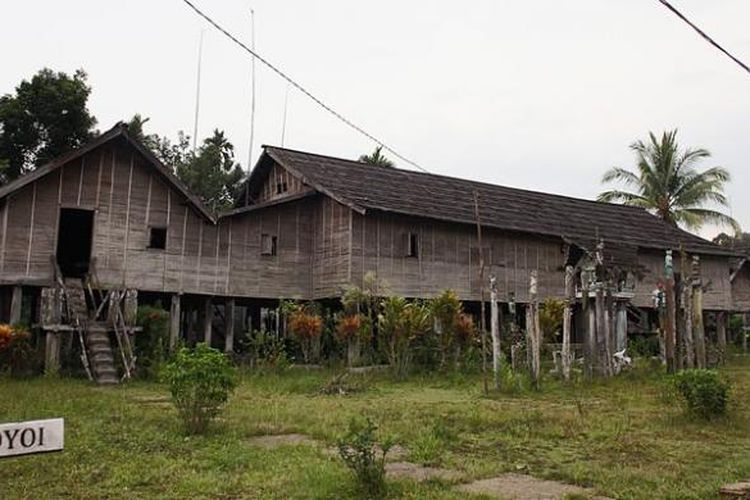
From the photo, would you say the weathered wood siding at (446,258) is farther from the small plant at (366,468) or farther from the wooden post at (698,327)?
the small plant at (366,468)

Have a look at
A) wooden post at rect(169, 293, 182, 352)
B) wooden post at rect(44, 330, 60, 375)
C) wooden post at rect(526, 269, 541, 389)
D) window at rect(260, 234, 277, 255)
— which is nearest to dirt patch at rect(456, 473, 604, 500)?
wooden post at rect(526, 269, 541, 389)

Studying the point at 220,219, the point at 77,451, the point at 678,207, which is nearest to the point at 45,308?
the point at 220,219

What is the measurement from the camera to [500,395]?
564 inches

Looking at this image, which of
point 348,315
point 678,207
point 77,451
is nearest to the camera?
point 77,451

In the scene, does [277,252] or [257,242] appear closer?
[257,242]

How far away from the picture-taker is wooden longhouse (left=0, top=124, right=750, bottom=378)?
18.8 meters

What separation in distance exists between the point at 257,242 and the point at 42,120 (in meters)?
12.9


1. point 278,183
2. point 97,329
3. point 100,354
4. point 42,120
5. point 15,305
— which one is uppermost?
point 42,120

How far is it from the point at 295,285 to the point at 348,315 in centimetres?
289

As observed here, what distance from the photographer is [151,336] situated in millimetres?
18953

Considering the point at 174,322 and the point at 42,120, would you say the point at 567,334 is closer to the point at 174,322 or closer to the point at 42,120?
the point at 174,322

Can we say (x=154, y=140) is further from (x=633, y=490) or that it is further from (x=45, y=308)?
(x=633, y=490)

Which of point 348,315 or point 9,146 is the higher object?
point 9,146

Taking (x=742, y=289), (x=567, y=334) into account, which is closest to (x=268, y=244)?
(x=567, y=334)
